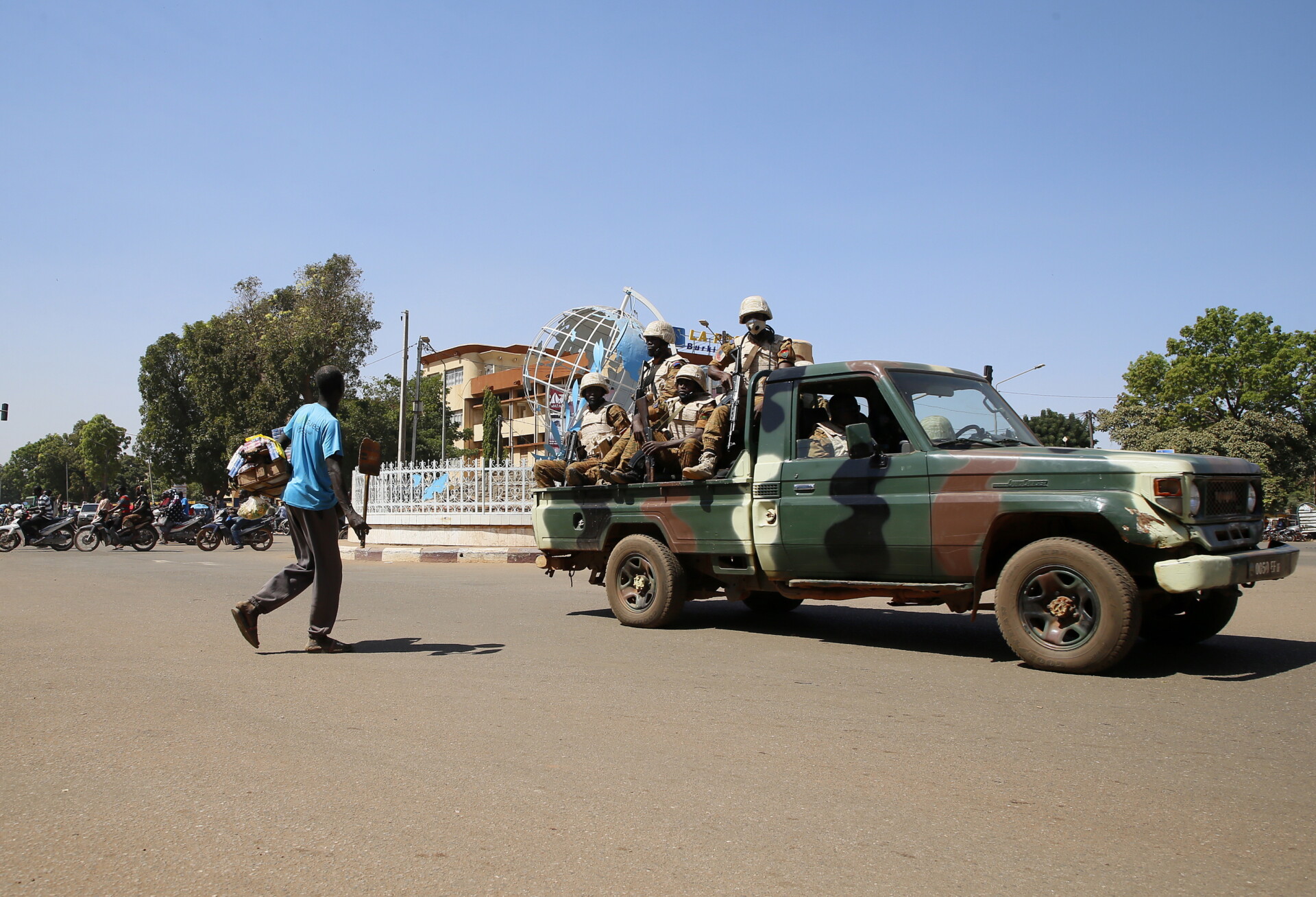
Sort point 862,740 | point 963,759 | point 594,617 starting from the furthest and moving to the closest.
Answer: point 594,617, point 862,740, point 963,759

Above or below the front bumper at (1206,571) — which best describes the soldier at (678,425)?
above

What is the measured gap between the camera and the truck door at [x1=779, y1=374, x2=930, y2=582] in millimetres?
6211

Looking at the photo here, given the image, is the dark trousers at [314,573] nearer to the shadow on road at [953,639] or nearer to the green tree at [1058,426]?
the shadow on road at [953,639]

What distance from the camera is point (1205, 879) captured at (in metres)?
2.72

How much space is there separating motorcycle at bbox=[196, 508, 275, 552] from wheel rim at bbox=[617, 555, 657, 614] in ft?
59.9

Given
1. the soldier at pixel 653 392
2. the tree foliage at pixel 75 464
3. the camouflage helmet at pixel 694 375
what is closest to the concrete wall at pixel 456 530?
the soldier at pixel 653 392

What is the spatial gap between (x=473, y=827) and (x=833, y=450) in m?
4.35

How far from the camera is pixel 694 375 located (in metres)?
8.12

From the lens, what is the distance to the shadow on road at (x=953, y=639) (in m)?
5.84

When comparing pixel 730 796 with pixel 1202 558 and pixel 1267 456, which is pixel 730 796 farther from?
pixel 1267 456

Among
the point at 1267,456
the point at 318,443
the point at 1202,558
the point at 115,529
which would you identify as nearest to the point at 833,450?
the point at 1202,558

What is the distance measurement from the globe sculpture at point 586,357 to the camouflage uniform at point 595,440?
6919 millimetres

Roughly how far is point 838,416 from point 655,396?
223 cm

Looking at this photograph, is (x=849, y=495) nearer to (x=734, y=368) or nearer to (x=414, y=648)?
(x=734, y=368)
